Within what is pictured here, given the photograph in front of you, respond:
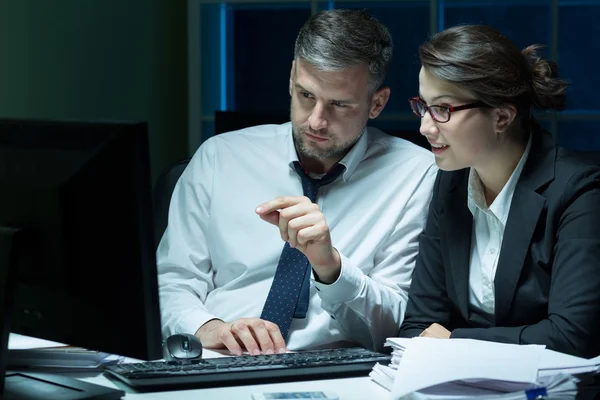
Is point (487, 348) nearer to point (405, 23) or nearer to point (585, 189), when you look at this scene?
point (585, 189)

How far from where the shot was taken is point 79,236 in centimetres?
134

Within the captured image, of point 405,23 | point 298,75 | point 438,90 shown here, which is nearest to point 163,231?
point 298,75

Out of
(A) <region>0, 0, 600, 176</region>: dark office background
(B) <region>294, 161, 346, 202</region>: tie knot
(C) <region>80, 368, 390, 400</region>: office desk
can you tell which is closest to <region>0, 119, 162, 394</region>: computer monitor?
(C) <region>80, 368, 390, 400</region>: office desk

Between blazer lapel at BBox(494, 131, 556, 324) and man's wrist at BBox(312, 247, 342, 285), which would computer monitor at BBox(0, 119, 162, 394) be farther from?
blazer lapel at BBox(494, 131, 556, 324)

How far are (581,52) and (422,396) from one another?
10.7 feet

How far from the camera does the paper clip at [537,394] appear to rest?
4.47 feet

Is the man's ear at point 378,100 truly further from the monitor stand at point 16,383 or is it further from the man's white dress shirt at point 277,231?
the monitor stand at point 16,383

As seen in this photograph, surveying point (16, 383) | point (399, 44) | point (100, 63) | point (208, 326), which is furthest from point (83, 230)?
point (399, 44)

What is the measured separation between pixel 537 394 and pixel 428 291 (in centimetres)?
68

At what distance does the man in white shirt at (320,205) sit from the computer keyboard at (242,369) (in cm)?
38

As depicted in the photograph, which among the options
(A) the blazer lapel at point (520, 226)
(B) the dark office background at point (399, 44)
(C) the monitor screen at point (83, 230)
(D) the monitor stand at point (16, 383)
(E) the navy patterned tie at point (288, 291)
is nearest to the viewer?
(C) the monitor screen at point (83, 230)

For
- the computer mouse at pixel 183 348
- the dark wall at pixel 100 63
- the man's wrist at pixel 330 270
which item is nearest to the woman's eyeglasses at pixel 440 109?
the man's wrist at pixel 330 270

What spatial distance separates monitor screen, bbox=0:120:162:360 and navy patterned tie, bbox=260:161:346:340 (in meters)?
0.76

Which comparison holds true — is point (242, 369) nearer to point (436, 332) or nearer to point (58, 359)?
point (58, 359)
